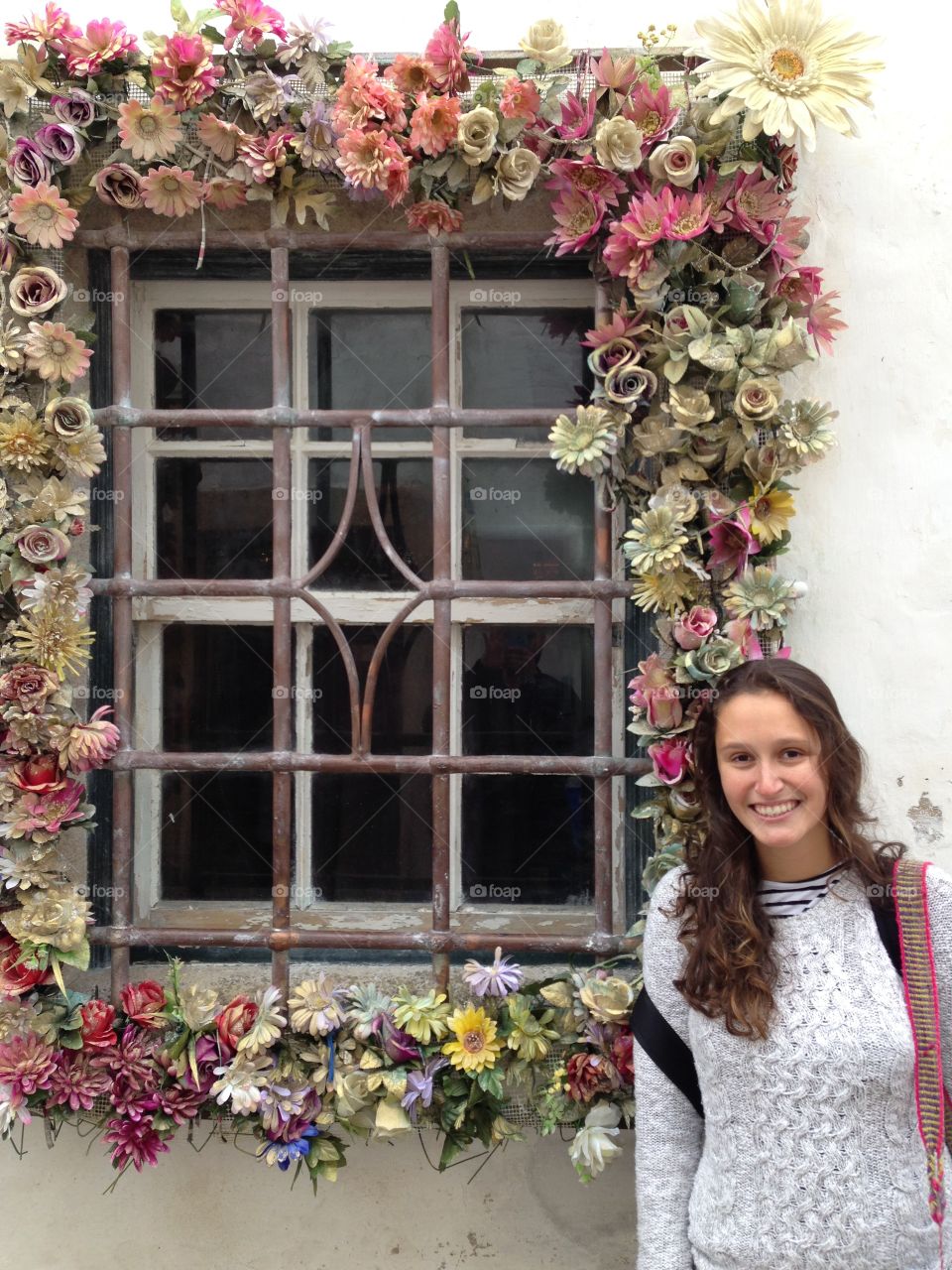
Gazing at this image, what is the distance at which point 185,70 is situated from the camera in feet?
5.49

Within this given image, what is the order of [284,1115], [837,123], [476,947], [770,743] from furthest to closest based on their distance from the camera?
[476,947], [284,1115], [837,123], [770,743]

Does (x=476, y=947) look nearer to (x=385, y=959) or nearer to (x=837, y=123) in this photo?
(x=385, y=959)

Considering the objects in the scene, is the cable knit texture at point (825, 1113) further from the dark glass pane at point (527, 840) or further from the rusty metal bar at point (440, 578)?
the dark glass pane at point (527, 840)

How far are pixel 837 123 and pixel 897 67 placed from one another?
12.2 inches

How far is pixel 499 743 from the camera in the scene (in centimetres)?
200

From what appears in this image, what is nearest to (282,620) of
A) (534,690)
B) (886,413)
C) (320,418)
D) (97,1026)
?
(320,418)

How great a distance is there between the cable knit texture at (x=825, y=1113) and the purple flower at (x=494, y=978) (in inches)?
18.3

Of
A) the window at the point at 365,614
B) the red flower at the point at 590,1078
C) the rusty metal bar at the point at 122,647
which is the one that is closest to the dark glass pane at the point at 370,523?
the window at the point at 365,614

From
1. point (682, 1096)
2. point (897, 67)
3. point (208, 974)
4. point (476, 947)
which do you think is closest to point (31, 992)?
point (208, 974)

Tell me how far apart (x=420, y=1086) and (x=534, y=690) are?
0.72m

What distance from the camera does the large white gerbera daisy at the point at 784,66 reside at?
1557mm

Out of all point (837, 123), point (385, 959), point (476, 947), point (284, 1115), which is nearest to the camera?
point (837, 123)

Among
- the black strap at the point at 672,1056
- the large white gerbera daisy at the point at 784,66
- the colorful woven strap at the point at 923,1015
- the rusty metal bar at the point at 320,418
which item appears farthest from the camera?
the rusty metal bar at the point at 320,418

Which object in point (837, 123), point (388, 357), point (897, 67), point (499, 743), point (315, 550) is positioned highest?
point (897, 67)
